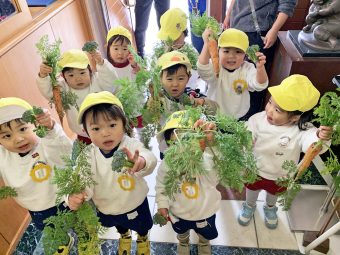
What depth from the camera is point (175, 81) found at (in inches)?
68.6

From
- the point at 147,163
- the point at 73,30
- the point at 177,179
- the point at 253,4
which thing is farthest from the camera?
the point at 73,30

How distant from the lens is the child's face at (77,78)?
6.16ft

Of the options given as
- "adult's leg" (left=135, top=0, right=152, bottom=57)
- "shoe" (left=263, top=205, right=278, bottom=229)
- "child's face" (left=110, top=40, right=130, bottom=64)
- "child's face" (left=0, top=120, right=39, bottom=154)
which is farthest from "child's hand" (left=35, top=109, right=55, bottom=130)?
"adult's leg" (left=135, top=0, right=152, bottom=57)

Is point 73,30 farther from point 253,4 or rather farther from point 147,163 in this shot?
point 147,163

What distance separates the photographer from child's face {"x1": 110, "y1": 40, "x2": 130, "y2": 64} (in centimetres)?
217

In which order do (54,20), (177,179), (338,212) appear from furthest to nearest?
(54,20)
(338,212)
(177,179)

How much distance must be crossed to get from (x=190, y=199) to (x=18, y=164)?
0.93 metres

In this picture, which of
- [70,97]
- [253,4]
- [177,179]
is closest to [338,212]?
[177,179]

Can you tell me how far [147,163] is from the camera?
55.0 inches

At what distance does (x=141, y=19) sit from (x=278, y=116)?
7.94 ft

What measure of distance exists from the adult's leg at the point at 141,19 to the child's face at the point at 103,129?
7.61 feet

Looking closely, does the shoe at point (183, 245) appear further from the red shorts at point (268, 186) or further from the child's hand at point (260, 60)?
the child's hand at point (260, 60)

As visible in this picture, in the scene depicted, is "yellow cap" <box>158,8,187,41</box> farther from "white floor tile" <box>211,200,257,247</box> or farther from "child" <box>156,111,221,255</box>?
"white floor tile" <box>211,200,257,247</box>

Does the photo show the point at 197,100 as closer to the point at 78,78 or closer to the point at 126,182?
the point at 126,182
